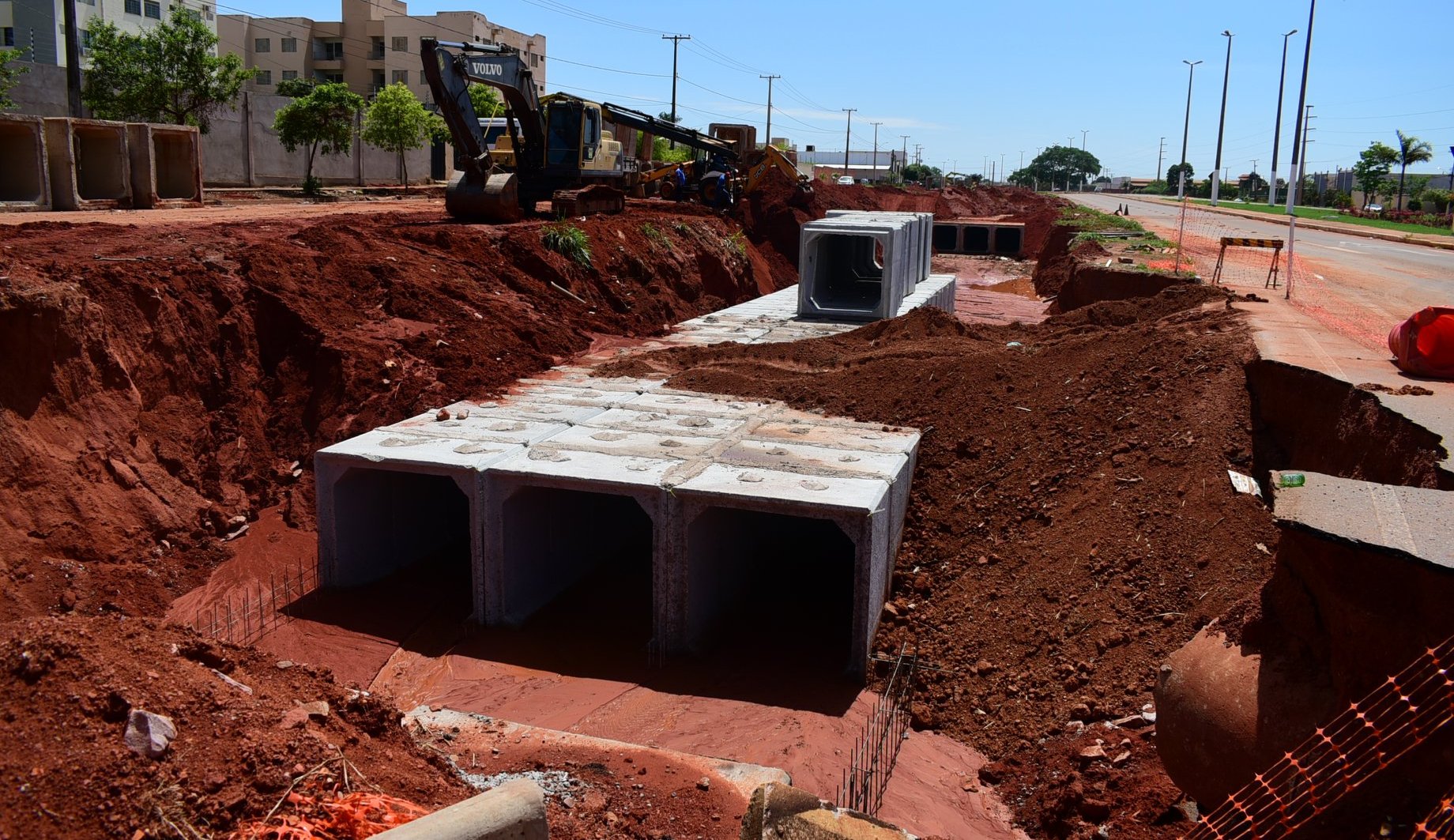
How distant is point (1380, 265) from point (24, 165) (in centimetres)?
2920

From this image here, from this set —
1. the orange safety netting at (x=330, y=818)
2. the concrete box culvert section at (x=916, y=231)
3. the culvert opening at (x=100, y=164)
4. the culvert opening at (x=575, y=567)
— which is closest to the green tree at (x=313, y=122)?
the culvert opening at (x=100, y=164)

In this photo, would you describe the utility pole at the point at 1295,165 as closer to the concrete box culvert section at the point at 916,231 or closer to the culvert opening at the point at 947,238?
the concrete box culvert section at the point at 916,231

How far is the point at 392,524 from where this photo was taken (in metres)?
10.6

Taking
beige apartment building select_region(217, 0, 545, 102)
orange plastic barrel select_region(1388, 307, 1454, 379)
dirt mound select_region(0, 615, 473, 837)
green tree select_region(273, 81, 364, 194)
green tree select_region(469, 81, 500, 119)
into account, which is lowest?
dirt mound select_region(0, 615, 473, 837)

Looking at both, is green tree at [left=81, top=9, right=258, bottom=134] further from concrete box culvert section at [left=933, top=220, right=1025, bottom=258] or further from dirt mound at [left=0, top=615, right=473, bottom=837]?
dirt mound at [left=0, top=615, right=473, bottom=837]

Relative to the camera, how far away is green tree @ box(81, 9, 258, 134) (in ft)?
109

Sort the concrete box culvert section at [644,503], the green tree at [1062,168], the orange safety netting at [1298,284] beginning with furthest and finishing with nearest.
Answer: the green tree at [1062,168] → the orange safety netting at [1298,284] → the concrete box culvert section at [644,503]

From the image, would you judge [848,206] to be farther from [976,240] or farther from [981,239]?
[981,239]

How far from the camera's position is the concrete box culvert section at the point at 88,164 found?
22625 mm

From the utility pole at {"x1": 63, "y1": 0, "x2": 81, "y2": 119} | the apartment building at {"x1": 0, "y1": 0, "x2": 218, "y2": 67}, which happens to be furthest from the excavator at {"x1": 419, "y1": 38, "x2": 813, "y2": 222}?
the apartment building at {"x1": 0, "y1": 0, "x2": 218, "y2": 67}

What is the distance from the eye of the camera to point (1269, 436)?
957cm

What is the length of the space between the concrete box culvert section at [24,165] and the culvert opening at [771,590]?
18.7 m

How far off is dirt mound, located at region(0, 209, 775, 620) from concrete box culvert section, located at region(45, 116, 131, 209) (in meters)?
7.61

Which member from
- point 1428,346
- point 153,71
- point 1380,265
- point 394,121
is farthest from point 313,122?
point 1428,346
